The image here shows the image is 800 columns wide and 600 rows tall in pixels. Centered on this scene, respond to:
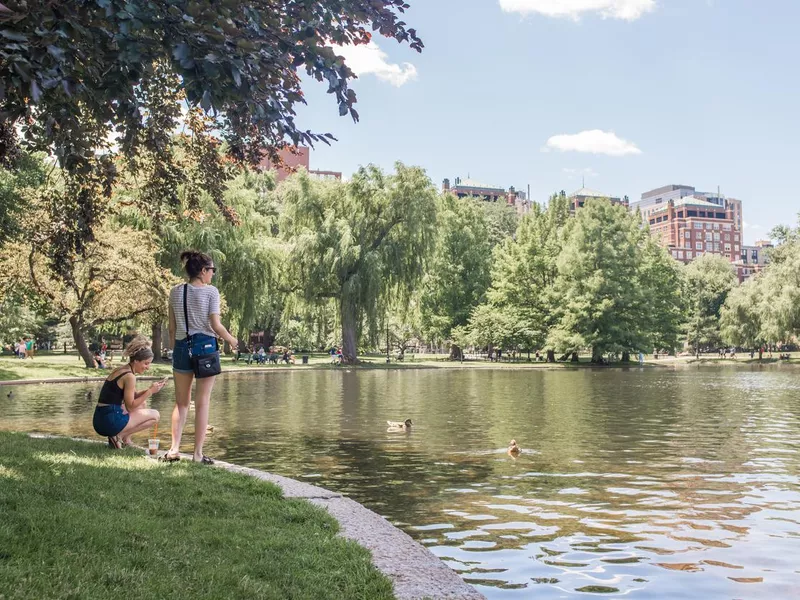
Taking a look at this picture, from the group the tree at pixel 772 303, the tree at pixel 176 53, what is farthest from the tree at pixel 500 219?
the tree at pixel 176 53

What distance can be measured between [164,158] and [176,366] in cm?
429

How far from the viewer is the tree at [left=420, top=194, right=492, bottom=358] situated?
68.8 m

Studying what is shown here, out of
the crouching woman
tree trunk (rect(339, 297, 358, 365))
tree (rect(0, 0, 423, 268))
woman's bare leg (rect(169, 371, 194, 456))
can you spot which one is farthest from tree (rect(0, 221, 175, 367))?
tree (rect(0, 0, 423, 268))

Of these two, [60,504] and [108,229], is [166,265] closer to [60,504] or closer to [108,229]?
[108,229]

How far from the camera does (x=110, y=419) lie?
932cm

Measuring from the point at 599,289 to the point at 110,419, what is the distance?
55.6 meters

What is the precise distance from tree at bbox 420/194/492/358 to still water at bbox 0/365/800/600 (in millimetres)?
45702

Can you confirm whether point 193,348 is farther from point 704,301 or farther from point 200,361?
point 704,301

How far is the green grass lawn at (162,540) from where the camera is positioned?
4305 mm

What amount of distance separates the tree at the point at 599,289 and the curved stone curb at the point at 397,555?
55610 mm

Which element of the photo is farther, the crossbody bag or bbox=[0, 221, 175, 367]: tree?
bbox=[0, 221, 175, 367]: tree

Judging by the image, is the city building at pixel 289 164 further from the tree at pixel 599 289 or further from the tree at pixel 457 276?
the tree at pixel 599 289

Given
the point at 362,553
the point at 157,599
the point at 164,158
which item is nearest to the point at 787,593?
the point at 362,553

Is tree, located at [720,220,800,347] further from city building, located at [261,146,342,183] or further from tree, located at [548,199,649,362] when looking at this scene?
city building, located at [261,146,342,183]
